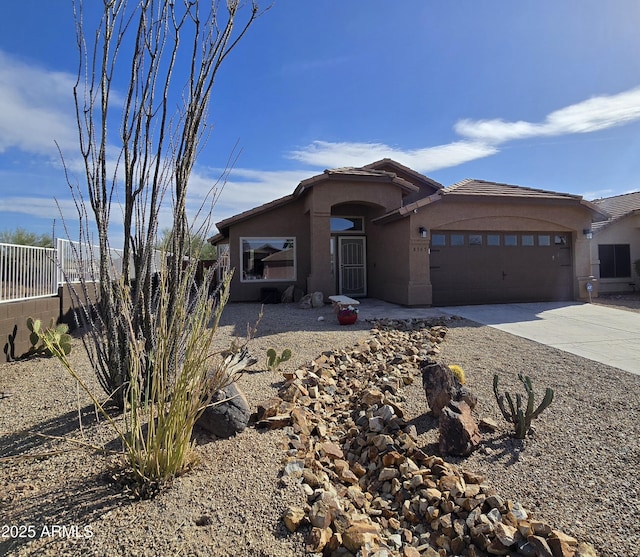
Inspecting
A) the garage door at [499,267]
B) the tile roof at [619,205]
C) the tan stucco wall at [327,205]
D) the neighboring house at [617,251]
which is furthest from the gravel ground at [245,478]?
the tile roof at [619,205]

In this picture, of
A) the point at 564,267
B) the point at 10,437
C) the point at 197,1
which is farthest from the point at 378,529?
the point at 564,267

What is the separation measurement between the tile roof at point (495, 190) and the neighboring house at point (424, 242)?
0.14 feet

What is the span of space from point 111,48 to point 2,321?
494cm

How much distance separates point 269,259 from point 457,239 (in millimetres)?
6672

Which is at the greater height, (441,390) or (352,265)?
(352,265)

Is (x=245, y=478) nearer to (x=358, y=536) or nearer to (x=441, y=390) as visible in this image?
(x=358, y=536)

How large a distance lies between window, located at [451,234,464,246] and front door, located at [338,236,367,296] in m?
3.77

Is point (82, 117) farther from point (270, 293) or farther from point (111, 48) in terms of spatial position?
point (270, 293)

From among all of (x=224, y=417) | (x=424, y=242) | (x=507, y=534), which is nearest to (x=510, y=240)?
(x=424, y=242)

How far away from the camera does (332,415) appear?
4.12 m

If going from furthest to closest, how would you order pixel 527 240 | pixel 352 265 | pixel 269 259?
pixel 352 265
pixel 269 259
pixel 527 240

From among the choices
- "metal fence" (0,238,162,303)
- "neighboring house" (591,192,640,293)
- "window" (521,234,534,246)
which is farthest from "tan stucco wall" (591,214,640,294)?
"metal fence" (0,238,162,303)

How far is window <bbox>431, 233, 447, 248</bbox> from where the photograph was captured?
438 inches

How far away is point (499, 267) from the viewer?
1166 cm
